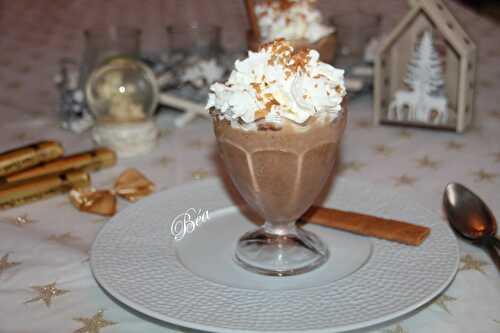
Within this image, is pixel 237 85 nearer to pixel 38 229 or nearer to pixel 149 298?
pixel 149 298

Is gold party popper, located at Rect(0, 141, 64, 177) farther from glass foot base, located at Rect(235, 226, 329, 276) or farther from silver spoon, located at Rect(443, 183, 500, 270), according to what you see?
silver spoon, located at Rect(443, 183, 500, 270)

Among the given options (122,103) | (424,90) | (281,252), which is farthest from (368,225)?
(122,103)

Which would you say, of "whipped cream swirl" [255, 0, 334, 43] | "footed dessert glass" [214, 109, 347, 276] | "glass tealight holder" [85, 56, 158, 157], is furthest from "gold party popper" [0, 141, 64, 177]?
"whipped cream swirl" [255, 0, 334, 43]

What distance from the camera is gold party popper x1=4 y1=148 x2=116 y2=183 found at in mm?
1241

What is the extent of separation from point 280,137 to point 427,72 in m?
0.71

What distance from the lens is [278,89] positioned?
901 mm

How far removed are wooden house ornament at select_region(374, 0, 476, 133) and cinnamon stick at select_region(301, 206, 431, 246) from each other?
20.8 inches

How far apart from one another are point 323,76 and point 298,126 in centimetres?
10

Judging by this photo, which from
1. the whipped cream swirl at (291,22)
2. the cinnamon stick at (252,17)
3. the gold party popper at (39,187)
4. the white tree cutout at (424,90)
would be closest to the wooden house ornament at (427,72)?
the white tree cutout at (424,90)

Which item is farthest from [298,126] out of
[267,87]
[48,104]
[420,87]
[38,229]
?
[48,104]

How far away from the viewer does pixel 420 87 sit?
4.89 ft

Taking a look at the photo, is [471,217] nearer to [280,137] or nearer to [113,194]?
[280,137]

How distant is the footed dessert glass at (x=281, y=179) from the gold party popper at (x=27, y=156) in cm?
44

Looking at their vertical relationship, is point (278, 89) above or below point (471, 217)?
above
